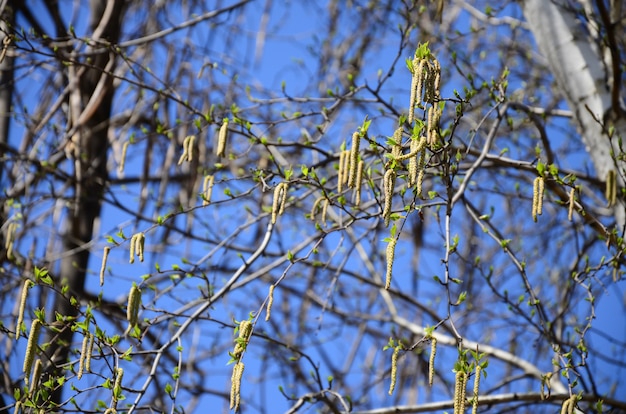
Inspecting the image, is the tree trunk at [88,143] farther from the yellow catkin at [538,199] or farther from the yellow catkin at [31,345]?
the yellow catkin at [538,199]

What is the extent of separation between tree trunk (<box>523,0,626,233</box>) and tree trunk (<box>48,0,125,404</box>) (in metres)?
1.84

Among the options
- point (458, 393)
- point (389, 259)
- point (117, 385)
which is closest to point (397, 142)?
point (389, 259)

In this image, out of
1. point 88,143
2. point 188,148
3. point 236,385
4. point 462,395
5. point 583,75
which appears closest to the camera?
point 462,395

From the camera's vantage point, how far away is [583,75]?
325 centimetres

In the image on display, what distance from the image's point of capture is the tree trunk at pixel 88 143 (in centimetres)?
370

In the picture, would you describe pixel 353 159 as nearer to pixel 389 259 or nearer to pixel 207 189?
pixel 389 259

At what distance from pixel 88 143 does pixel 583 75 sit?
236 cm

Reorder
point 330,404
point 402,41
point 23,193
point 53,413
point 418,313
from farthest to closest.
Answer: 1. point 418,313
2. point 23,193
3. point 402,41
4. point 330,404
5. point 53,413

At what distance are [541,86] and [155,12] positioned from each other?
216 centimetres

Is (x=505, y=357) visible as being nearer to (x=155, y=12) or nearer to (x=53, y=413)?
(x=53, y=413)

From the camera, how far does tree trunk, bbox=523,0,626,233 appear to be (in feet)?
10.3

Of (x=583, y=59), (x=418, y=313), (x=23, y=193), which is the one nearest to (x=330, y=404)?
(x=583, y=59)

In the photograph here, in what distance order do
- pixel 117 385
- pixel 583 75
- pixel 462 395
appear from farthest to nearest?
pixel 583 75
pixel 117 385
pixel 462 395

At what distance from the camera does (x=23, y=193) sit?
386 cm
